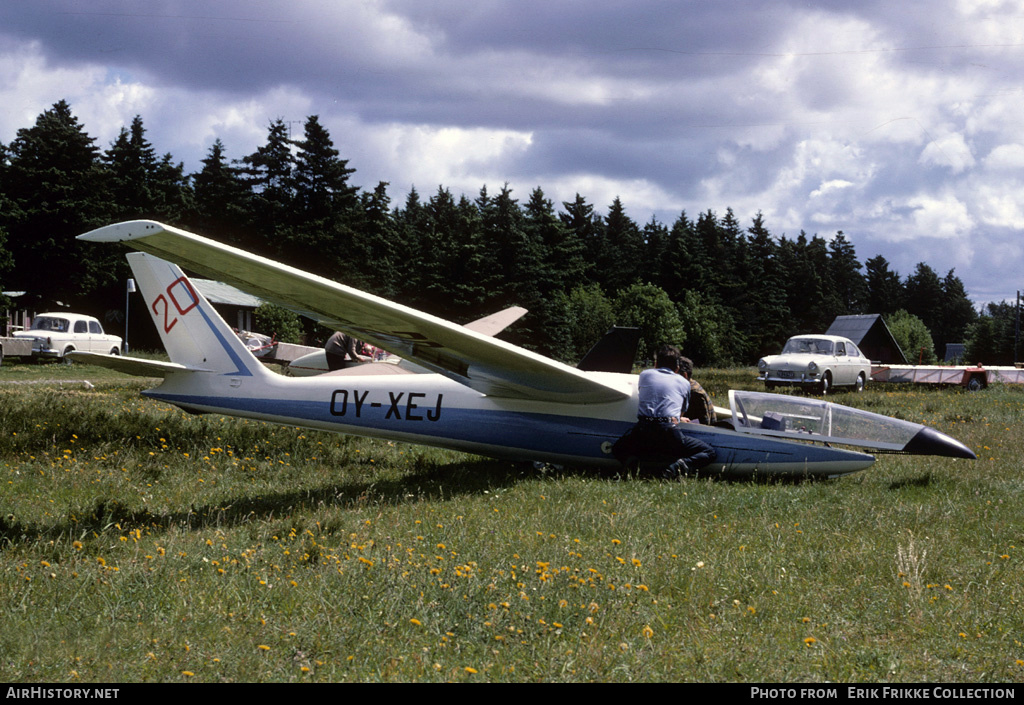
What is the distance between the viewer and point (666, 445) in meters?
7.64

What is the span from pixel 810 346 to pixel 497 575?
24.5m

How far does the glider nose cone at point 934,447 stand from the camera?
701cm

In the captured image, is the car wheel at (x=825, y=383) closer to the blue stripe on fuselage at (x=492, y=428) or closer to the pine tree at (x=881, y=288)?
the blue stripe on fuselage at (x=492, y=428)

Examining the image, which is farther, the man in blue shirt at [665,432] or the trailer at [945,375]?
the trailer at [945,375]

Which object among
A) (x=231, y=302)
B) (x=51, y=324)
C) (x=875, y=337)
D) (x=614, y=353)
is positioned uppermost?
(x=875, y=337)

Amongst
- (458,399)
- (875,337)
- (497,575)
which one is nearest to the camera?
(497,575)

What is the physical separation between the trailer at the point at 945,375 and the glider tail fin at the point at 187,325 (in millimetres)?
24077

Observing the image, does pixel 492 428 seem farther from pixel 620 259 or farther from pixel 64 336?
pixel 620 259

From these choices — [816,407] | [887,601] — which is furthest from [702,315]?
[887,601]

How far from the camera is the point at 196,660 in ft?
10.5

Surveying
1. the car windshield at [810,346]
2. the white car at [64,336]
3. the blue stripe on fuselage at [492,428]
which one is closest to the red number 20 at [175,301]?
the blue stripe on fuselage at [492,428]

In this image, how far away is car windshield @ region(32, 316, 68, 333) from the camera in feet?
97.2

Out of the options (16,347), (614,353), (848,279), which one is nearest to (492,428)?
(614,353)

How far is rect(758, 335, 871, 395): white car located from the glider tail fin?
19.6 meters
